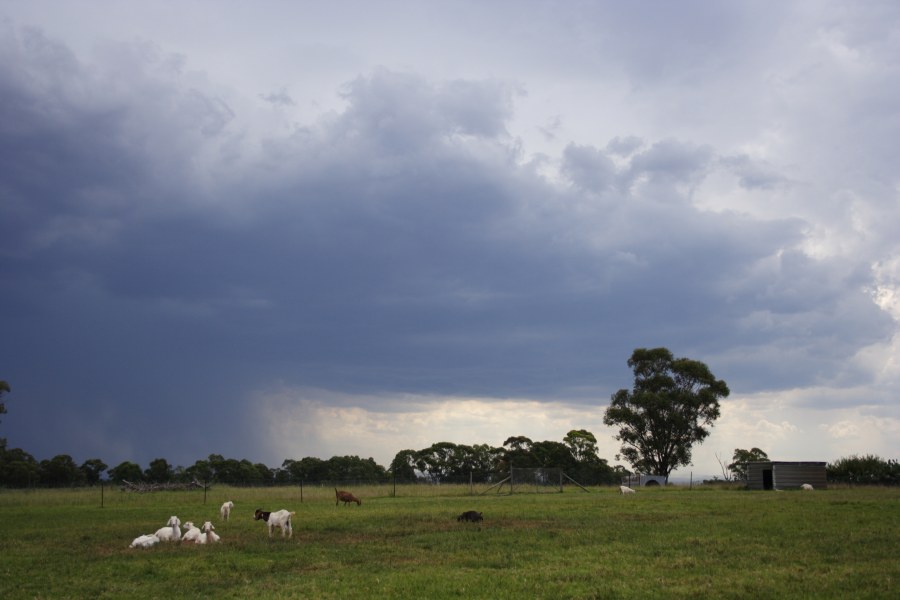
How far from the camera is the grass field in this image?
1289 centimetres

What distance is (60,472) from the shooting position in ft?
298

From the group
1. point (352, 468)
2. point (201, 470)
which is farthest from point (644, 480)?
point (201, 470)

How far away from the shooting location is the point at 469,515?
83.1 ft

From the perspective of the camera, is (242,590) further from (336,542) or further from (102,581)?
(336,542)

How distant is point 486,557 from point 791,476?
53294 millimetres

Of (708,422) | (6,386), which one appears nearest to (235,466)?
(6,386)

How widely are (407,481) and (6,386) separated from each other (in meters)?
43.0

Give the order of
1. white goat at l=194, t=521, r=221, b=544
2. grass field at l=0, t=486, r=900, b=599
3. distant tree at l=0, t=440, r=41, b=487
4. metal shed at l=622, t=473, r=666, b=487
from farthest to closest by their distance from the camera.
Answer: distant tree at l=0, t=440, r=41, b=487
metal shed at l=622, t=473, r=666, b=487
white goat at l=194, t=521, r=221, b=544
grass field at l=0, t=486, r=900, b=599

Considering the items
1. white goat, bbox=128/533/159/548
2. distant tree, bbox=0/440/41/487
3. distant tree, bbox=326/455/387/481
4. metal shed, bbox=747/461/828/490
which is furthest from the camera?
distant tree, bbox=326/455/387/481

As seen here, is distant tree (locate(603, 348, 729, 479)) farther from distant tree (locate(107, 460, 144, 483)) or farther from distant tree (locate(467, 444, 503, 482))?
distant tree (locate(107, 460, 144, 483))

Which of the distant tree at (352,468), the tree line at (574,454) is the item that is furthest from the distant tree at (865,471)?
the distant tree at (352,468)

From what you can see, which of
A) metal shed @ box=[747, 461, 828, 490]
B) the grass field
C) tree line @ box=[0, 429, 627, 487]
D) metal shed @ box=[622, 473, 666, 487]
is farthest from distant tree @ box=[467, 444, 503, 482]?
the grass field

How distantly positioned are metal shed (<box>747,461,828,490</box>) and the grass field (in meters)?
35.0

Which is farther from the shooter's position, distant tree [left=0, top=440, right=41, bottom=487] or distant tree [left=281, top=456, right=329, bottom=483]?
distant tree [left=281, top=456, right=329, bottom=483]
